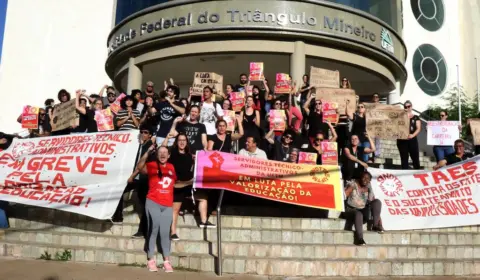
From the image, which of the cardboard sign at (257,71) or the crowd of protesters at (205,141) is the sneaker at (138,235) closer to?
the crowd of protesters at (205,141)

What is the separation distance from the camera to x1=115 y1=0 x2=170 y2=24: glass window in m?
14.9

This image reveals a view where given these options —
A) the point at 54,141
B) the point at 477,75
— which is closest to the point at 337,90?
the point at 54,141

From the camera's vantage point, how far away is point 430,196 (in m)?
8.22

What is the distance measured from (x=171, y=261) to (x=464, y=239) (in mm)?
4865

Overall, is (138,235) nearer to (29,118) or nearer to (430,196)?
(430,196)

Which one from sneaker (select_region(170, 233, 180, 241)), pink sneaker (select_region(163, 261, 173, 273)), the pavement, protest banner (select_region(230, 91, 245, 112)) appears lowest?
the pavement

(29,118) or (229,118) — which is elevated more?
(29,118)

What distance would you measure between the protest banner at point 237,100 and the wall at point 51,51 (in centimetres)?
1192

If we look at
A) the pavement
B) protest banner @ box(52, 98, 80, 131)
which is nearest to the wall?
protest banner @ box(52, 98, 80, 131)

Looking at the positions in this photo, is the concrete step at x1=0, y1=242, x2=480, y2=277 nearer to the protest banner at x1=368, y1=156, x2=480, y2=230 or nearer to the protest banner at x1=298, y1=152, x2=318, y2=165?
the protest banner at x1=368, y1=156, x2=480, y2=230

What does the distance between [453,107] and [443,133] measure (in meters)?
10.2

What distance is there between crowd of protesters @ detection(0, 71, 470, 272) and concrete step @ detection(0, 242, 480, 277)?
430mm

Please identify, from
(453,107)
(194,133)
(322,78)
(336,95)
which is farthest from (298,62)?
(453,107)

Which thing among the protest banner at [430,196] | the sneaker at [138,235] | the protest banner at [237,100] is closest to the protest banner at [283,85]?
the protest banner at [237,100]
